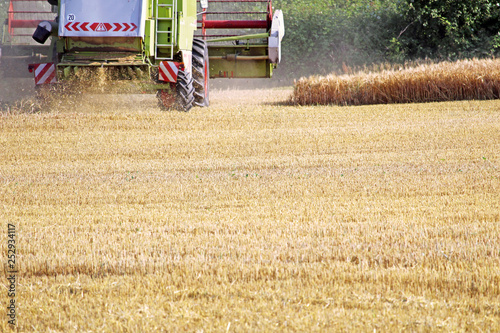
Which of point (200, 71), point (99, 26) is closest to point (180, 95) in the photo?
point (200, 71)

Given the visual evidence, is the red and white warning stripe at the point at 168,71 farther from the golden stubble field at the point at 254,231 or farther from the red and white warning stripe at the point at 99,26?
the golden stubble field at the point at 254,231

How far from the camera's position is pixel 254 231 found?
4324 millimetres

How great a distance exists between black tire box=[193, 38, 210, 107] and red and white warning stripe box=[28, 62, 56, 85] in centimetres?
270

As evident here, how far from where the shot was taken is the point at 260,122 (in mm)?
11031

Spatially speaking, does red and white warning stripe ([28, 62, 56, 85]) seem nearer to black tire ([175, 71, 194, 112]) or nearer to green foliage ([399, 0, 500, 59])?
black tire ([175, 71, 194, 112])

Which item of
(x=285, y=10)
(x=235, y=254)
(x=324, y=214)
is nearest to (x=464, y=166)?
(x=324, y=214)

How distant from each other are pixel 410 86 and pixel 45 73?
8.20 m

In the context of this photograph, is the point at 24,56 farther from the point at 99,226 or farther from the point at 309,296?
the point at 309,296

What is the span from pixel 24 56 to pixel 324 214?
10.4 m

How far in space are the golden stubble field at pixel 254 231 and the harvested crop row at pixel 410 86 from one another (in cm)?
479

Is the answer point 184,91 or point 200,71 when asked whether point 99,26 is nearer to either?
point 184,91

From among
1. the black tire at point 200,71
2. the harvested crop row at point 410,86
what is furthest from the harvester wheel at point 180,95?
the harvested crop row at point 410,86

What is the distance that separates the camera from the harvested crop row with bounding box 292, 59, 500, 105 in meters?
14.1

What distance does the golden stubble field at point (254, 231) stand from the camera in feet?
9.70
